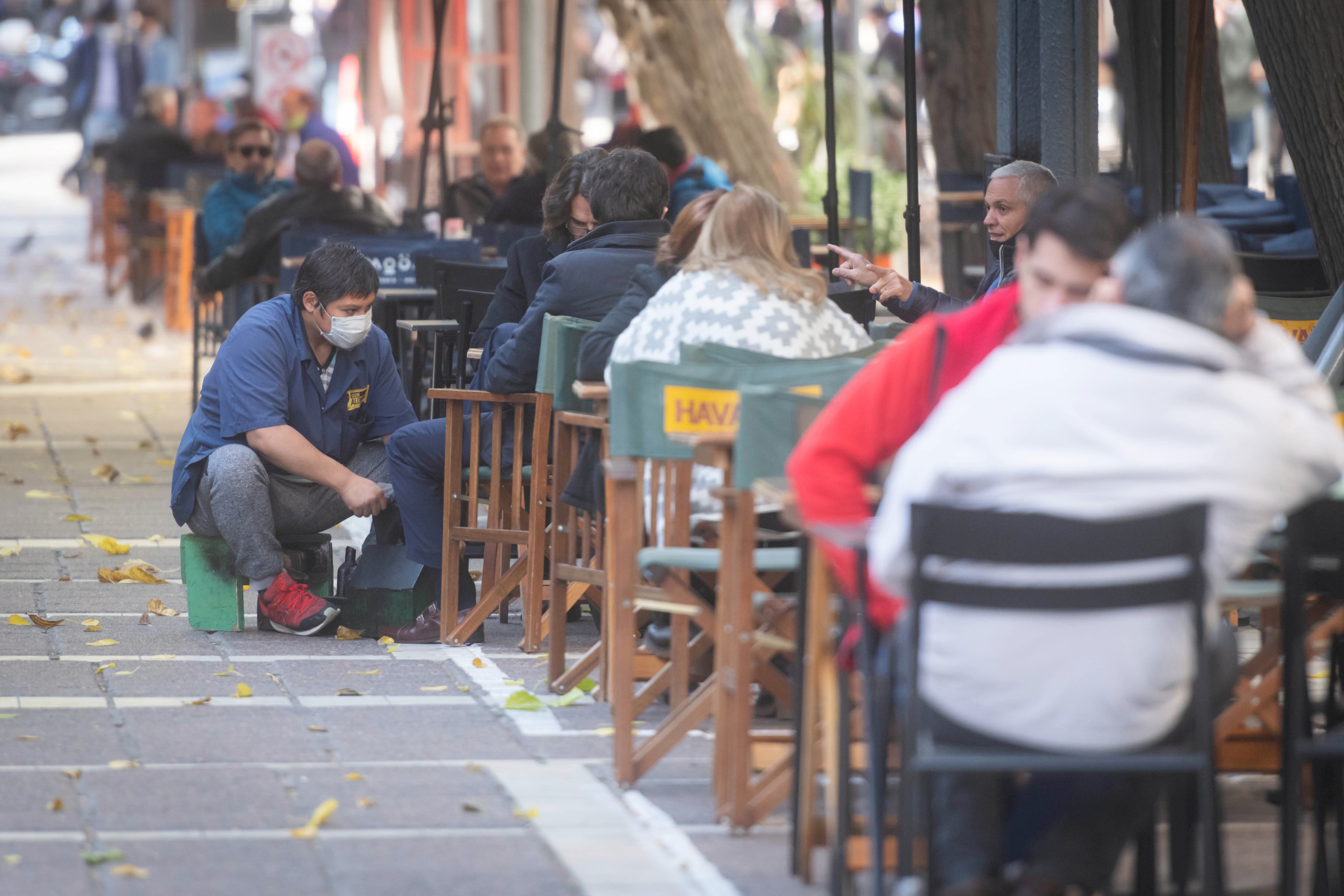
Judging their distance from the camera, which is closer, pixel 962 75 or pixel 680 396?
pixel 680 396

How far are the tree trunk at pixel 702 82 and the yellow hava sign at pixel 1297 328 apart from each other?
7.80 meters

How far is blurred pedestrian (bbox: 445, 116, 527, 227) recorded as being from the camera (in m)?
13.2

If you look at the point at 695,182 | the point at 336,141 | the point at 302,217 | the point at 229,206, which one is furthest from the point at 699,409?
the point at 336,141

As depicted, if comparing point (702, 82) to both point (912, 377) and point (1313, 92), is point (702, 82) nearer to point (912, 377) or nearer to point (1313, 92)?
point (1313, 92)

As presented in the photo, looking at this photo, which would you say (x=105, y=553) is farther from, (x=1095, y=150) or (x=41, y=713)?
(x=1095, y=150)

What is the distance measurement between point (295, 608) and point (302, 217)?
571 cm

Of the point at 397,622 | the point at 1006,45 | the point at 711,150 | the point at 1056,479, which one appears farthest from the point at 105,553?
the point at 711,150

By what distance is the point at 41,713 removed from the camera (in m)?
5.69

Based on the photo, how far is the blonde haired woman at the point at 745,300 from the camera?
18.5ft

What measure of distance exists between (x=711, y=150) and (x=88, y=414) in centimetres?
511

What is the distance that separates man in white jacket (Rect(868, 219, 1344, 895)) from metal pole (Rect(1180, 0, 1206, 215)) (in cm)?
446

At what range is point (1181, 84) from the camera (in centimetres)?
1313

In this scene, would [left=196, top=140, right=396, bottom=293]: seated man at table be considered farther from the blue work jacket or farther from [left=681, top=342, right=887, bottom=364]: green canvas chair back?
[left=681, top=342, right=887, bottom=364]: green canvas chair back

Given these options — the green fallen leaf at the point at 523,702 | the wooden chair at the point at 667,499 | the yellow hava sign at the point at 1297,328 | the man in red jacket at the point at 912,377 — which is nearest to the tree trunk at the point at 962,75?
the yellow hava sign at the point at 1297,328
